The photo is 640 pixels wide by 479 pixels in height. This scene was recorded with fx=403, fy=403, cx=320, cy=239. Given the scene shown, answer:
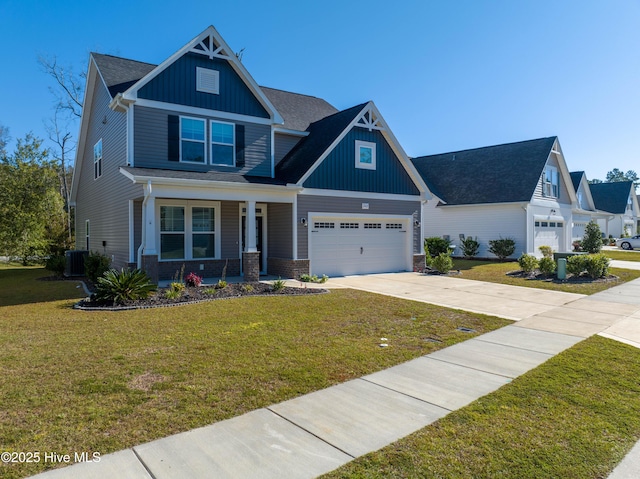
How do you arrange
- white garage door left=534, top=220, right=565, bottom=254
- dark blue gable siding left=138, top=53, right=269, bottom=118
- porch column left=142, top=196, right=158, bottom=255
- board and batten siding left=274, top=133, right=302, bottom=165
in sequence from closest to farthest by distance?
1. porch column left=142, top=196, right=158, bottom=255
2. dark blue gable siding left=138, top=53, right=269, bottom=118
3. board and batten siding left=274, top=133, right=302, bottom=165
4. white garage door left=534, top=220, right=565, bottom=254

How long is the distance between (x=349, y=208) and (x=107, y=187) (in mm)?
9554

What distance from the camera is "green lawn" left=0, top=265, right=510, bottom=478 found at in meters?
3.75

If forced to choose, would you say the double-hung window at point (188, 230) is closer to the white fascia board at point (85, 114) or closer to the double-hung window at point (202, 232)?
the double-hung window at point (202, 232)

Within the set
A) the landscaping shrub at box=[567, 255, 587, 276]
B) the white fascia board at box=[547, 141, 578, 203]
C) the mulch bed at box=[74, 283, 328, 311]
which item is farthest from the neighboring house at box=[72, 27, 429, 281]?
the white fascia board at box=[547, 141, 578, 203]

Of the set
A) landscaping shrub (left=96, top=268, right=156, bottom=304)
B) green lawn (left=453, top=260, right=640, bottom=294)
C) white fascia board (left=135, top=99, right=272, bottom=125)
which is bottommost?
green lawn (left=453, top=260, right=640, bottom=294)

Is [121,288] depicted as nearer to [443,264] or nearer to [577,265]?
[443,264]

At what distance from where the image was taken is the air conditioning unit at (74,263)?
654 inches

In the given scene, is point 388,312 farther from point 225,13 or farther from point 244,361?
point 225,13

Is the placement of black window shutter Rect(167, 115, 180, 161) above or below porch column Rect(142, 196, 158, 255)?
above

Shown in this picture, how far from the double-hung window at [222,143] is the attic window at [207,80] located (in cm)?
114

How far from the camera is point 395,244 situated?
57.7 feet

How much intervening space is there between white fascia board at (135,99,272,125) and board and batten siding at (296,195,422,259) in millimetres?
3403

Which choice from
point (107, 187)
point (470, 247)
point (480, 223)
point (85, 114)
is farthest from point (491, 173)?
point (85, 114)

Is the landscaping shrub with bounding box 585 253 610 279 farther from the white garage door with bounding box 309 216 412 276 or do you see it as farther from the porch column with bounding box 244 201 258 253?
the porch column with bounding box 244 201 258 253
